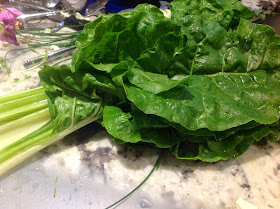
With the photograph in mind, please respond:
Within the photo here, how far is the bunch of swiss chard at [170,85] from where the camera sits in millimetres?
857

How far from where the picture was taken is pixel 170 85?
0.81 m

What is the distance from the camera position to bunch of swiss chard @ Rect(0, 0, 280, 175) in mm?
857

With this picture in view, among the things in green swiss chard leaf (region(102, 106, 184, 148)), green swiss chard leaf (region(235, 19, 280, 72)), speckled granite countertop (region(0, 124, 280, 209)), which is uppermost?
green swiss chard leaf (region(235, 19, 280, 72))

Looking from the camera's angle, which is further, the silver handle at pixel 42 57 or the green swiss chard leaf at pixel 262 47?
the silver handle at pixel 42 57

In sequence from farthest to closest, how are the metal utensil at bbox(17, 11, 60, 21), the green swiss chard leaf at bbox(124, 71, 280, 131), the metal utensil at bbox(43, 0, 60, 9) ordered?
the metal utensil at bbox(43, 0, 60, 9)
the metal utensil at bbox(17, 11, 60, 21)
the green swiss chard leaf at bbox(124, 71, 280, 131)

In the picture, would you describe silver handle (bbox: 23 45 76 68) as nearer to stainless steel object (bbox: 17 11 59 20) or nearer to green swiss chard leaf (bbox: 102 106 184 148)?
stainless steel object (bbox: 17 11 59 20)

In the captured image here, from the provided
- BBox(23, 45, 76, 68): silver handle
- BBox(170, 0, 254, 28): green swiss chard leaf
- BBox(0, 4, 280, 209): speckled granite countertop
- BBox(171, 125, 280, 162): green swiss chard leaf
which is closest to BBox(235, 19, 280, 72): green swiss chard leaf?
BBox(170, 0, 254, 28): green swiss chard leaf

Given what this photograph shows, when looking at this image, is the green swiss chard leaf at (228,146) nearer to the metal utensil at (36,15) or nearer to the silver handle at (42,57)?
the silver handle at (42,57)

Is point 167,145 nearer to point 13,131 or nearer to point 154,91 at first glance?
point 154,91

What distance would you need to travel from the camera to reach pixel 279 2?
2074mm

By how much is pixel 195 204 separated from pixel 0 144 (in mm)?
859

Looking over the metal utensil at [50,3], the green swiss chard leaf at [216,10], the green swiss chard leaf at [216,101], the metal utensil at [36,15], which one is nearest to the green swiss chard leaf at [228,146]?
the green swiss chard leaf at [216,101]

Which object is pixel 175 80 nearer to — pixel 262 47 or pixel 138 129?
pixel 138 129

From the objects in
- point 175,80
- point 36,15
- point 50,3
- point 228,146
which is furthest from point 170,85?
point 50,3
